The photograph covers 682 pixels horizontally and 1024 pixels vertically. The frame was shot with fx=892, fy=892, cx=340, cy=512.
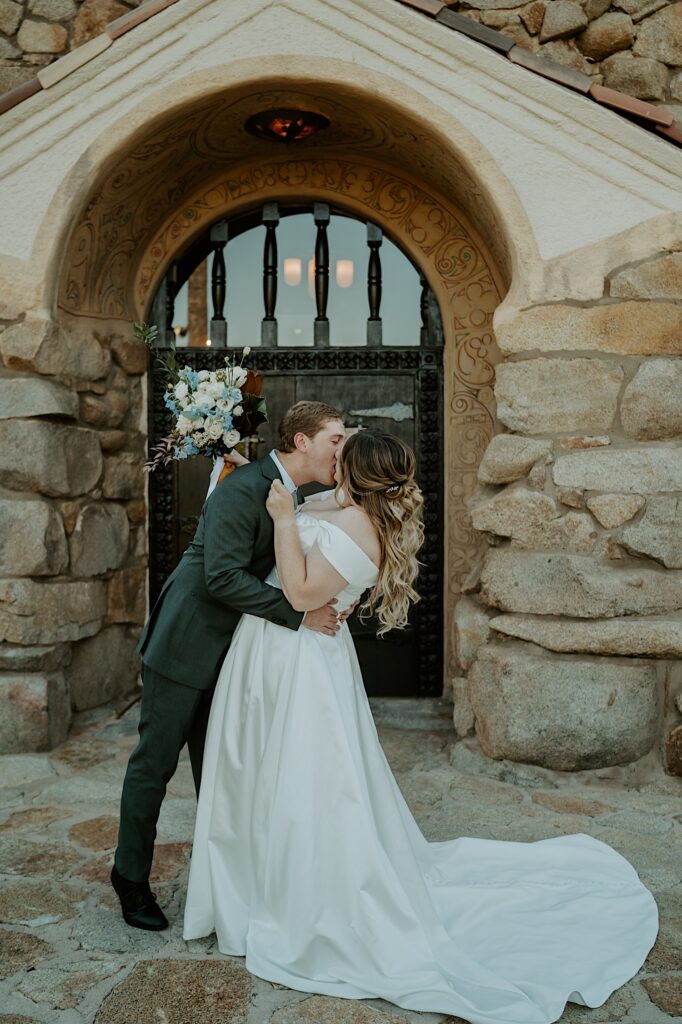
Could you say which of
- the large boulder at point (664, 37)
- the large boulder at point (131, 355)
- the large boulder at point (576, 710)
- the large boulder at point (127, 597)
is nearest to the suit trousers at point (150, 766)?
the large boulder at point (576, 710)

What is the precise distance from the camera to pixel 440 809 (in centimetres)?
397

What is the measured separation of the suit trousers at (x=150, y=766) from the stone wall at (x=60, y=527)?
2027mm

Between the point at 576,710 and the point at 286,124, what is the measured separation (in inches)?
139

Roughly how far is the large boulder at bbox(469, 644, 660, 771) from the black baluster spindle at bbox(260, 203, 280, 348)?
8.76 feet

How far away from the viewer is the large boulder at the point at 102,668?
5.16m

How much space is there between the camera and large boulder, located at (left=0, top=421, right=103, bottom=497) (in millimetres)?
4727

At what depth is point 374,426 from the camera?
223 inches

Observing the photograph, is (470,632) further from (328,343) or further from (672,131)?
(672,131)

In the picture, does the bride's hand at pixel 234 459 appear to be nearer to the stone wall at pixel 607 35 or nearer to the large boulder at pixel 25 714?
the large boulder at pixel 25 714

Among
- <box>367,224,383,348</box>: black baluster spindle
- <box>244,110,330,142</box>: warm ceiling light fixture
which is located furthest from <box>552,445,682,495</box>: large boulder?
<box>244,110,330,142</box>: warm ceiling light fixture

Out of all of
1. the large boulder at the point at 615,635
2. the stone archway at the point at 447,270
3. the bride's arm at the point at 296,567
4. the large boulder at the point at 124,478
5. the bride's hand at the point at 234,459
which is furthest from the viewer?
the stone archway at the point at 447,270

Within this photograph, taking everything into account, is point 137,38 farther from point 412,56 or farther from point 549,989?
point 549,989

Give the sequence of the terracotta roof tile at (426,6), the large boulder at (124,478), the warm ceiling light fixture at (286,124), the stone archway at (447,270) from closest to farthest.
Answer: the terracotta roof tile at (426,6) < the warm ceiling light fixture at (286,124) < the large boulder at (124,478) < the stone archway at (447,270)

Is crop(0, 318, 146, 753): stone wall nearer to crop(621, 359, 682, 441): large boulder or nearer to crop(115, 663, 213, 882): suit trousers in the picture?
crop(115, 663, 213, 882): suit trousers
